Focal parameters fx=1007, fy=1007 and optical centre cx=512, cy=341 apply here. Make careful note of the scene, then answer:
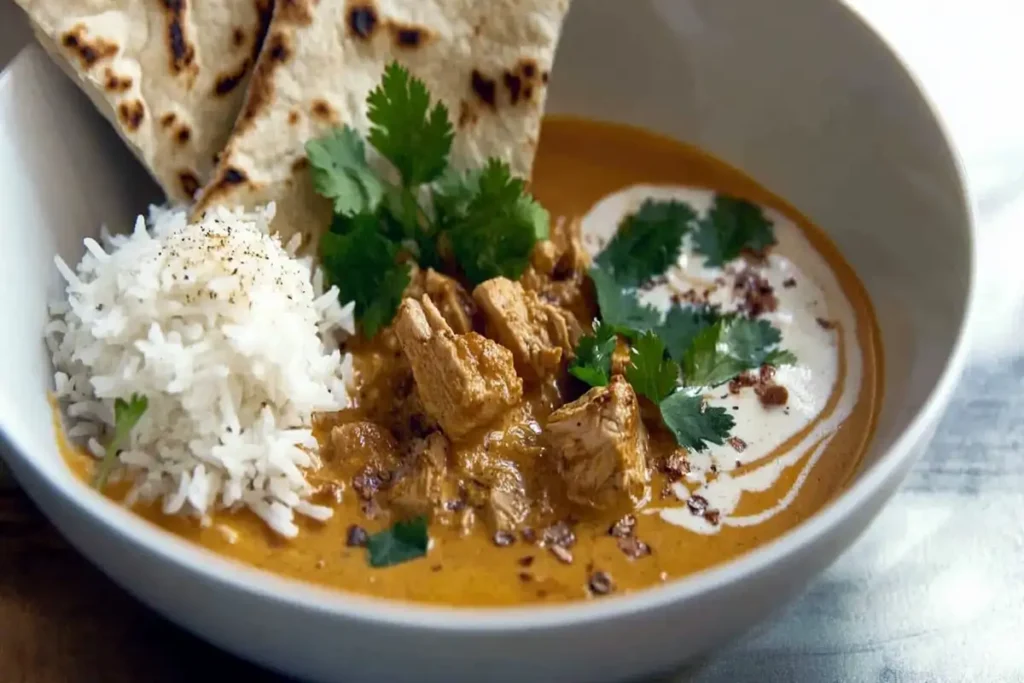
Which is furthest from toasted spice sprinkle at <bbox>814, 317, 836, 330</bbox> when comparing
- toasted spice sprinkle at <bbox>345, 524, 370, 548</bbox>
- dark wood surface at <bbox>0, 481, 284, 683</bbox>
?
dark wood surface at <bbox>0, 481, 284, 683</bbox>

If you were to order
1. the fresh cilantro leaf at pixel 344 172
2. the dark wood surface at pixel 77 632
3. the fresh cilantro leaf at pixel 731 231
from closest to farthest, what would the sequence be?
1. the dark wood surface at pixel 77 632
2. the fresh cilantro leaf at pixel 344 172
3. the fresh cilantro leaf at pixel 731 231

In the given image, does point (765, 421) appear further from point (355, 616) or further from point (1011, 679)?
point (355, 616)

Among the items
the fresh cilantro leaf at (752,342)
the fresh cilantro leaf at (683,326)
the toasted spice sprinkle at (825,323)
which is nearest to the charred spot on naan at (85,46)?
the fresh cilantro leaf at (683,326)

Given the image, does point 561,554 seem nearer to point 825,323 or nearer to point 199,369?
point 199,369

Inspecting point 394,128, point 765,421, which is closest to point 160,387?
point 394,128

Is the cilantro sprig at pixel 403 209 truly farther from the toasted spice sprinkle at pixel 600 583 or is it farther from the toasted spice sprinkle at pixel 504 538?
the toasted spice sprinkle at pixel 600 583

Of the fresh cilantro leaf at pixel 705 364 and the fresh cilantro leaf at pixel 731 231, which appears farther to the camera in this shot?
the fresh cilantro leaf at pixel 731 231

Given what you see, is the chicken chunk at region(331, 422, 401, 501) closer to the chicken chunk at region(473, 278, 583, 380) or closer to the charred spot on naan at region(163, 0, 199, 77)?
the chicken chunk at region(473, 278, 583, 380)
